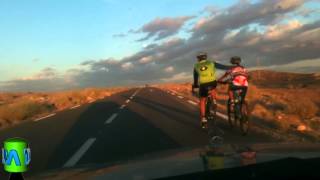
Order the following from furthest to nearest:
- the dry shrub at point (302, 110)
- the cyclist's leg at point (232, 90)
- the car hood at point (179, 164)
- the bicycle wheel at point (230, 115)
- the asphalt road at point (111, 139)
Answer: the dry shrub at point (302, 110)
the bicycle wheel at point (230, 115)
the cyclist's leg at point (232, 90)
the asphalt road at point (111, 139)
the car hood at point (179, 164)

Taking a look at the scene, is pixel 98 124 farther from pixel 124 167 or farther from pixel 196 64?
pixel 124 167

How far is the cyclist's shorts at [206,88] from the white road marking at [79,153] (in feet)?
10.0

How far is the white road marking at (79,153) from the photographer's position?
1095 cm

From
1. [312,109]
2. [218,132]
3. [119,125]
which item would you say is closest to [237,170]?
[218,132]

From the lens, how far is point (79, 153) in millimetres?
12273

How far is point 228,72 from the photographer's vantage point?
583 inches

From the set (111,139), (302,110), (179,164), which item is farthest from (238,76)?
(179,164)

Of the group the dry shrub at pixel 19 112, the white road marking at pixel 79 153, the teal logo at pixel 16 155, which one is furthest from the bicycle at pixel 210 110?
the dry shrub at pixel 19 112

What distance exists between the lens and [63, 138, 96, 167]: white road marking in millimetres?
10950

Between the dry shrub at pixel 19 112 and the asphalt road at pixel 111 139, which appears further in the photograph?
the dry shrub at pixel 19 112

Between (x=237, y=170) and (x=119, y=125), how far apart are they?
48.1 ft

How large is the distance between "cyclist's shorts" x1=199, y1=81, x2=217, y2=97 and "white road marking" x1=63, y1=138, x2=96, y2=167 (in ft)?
10.0

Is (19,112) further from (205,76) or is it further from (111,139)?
(205,76)

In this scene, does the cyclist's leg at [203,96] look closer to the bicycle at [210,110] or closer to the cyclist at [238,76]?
the bicycle at [210,110]
